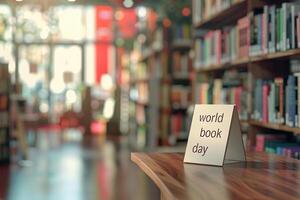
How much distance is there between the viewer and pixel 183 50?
8.77 m

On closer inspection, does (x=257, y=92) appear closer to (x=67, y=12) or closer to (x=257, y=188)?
(x=257, y=188)

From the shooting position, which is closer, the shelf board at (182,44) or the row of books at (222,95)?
the row of books at (222,95)

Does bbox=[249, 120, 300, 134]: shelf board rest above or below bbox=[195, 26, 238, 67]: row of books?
below

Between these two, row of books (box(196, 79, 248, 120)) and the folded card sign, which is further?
row of books (box(196, 79, 248, 120))

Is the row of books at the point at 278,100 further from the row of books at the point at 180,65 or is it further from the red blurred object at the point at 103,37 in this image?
the red blurred object at the point at 103,37

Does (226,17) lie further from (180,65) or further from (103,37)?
(103,37)

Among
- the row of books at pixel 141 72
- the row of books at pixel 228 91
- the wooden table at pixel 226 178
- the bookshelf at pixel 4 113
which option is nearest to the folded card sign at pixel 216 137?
the wooden table at pixel 226 178

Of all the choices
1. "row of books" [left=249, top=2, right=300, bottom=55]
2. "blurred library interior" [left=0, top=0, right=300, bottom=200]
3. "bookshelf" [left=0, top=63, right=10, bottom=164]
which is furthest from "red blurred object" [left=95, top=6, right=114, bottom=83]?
"row of books" [left=249, top=2, right=300, bottom=55]

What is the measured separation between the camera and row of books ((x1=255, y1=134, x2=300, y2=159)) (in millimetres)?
3486

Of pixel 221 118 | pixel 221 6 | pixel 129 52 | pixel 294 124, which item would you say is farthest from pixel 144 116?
pixel 221 118

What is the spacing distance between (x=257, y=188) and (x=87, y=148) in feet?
29.3

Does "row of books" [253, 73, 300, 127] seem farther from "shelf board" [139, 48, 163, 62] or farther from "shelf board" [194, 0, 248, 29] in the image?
"shelf board" [139, 48, 163, 62]

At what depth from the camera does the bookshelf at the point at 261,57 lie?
3.41 meters

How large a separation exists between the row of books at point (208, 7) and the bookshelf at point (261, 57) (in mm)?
10
